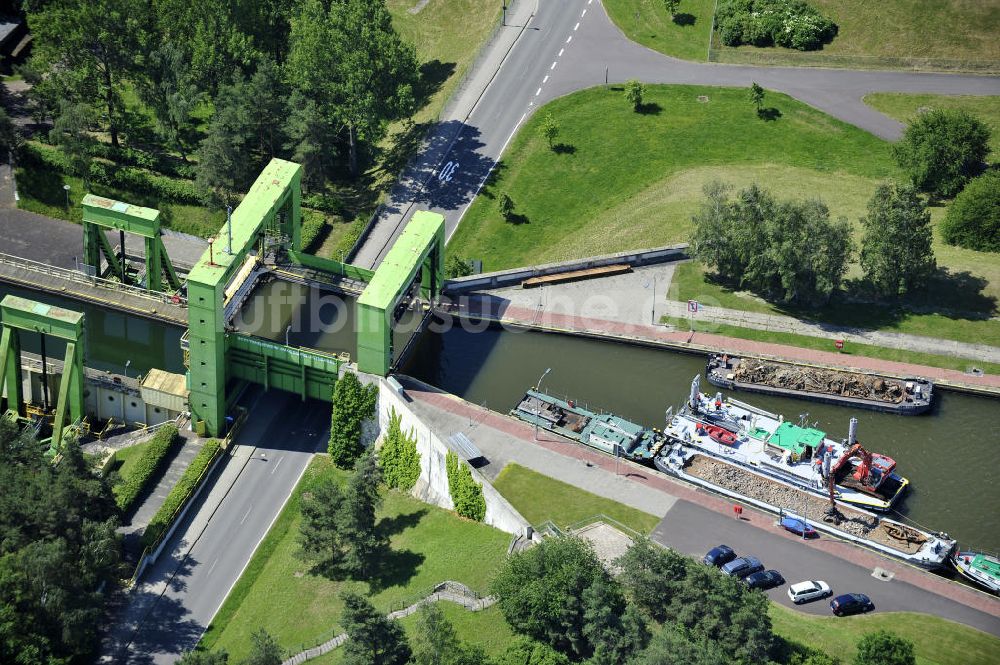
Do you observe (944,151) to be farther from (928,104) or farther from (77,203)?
(77,203)

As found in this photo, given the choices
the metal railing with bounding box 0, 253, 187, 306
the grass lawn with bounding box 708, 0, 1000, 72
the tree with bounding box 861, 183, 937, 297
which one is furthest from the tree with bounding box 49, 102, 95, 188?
the tree with bounding box 861, 183, 937, 297

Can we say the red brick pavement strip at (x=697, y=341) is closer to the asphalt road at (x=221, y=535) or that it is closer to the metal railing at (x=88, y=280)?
the asphalt road at (x=221, y=535)

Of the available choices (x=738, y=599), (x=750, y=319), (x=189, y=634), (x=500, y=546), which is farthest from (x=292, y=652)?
(x=750, y=319)

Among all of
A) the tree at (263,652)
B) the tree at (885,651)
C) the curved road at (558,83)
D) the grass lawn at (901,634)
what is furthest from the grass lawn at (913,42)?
the tree at (263,652)

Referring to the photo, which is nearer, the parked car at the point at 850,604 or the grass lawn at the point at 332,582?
the parked car at the point at 850,604

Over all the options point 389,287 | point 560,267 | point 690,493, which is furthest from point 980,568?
point 389,287

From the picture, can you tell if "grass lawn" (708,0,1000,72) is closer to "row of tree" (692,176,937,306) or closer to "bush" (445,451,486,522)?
"row of tree" (692,176,937,306)

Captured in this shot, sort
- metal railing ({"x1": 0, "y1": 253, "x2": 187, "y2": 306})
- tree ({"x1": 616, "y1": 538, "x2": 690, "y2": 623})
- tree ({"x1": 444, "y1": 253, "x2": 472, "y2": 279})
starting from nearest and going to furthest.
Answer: tree ({"x1": 616, "y1": 538, "x2": 690, "y2": 623})
metal railing ({"x1": 0, "y1": 253, "x2": 187, "y2": 306})
tree ({"x1": 444, "y1": 253, "x2": 472, "y2": 279})
